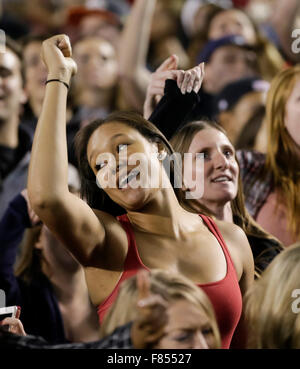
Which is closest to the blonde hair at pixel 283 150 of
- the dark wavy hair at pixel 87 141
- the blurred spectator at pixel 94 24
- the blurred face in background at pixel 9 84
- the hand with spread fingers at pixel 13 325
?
the dark wavy hair at pixel 87 141

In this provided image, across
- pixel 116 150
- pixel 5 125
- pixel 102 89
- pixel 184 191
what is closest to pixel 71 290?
pixel 5 125

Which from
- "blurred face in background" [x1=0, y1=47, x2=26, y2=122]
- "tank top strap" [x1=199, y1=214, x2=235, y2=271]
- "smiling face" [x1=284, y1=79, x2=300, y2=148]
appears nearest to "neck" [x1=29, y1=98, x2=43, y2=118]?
"blurred face in background" [x1=0, y1=47, x2=26, y2=122]

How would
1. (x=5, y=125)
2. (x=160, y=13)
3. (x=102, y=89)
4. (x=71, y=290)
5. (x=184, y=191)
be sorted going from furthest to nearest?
(x=160, y=13)
(x=102, y=89)
(x=5, y=125)
(x=71, y=290)
(x=184, y=191)

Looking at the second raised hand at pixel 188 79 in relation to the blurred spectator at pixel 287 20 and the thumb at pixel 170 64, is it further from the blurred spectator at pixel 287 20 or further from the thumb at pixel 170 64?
the blurred spectator at pixel 287 20

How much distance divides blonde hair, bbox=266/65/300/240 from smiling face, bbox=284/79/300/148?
0.01m

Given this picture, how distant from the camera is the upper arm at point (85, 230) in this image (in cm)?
130

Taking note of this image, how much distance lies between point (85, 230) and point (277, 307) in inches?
12.4

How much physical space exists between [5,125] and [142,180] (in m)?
1.24

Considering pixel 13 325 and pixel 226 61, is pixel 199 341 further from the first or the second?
pixel 226 61

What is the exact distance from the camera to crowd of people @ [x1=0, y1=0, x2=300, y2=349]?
1286mm

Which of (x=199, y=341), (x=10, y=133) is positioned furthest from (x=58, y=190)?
(x=10, y=133)

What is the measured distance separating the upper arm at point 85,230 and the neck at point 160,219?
0.14ft

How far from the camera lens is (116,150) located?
1429 millimetres
